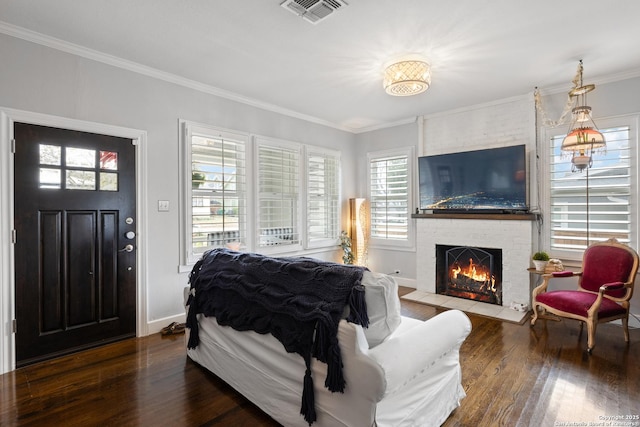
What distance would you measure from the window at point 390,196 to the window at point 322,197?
65 cm

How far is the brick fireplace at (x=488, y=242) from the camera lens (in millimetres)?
4125

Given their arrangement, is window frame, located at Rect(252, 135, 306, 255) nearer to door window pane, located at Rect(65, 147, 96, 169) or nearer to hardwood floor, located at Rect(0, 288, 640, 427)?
hardwood floor, located at Rect(0, 288, 640, 427)

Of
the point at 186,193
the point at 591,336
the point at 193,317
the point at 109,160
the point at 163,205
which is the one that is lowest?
the point at 591,336

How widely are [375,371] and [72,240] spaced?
2.88 m

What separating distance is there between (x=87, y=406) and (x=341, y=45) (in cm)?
333

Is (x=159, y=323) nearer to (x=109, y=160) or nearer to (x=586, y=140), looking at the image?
(x=109, y=160)

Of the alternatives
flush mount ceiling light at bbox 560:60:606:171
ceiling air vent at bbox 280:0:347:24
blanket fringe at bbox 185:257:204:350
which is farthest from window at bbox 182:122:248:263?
flush mount ceiling light at bbox 560:60:606:171

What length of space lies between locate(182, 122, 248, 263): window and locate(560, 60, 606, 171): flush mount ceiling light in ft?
12.2

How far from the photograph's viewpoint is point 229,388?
238 cm

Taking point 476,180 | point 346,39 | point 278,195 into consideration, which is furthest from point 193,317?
point 476,180

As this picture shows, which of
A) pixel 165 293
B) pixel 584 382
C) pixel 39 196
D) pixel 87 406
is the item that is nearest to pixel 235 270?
pixel 87 406

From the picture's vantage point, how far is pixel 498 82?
3809 millimetres

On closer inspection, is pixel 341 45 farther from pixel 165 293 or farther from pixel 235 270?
pixel 165 293

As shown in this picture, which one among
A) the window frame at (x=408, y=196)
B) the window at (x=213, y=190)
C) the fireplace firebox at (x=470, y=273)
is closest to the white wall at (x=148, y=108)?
the window at (x=213, y=190)
